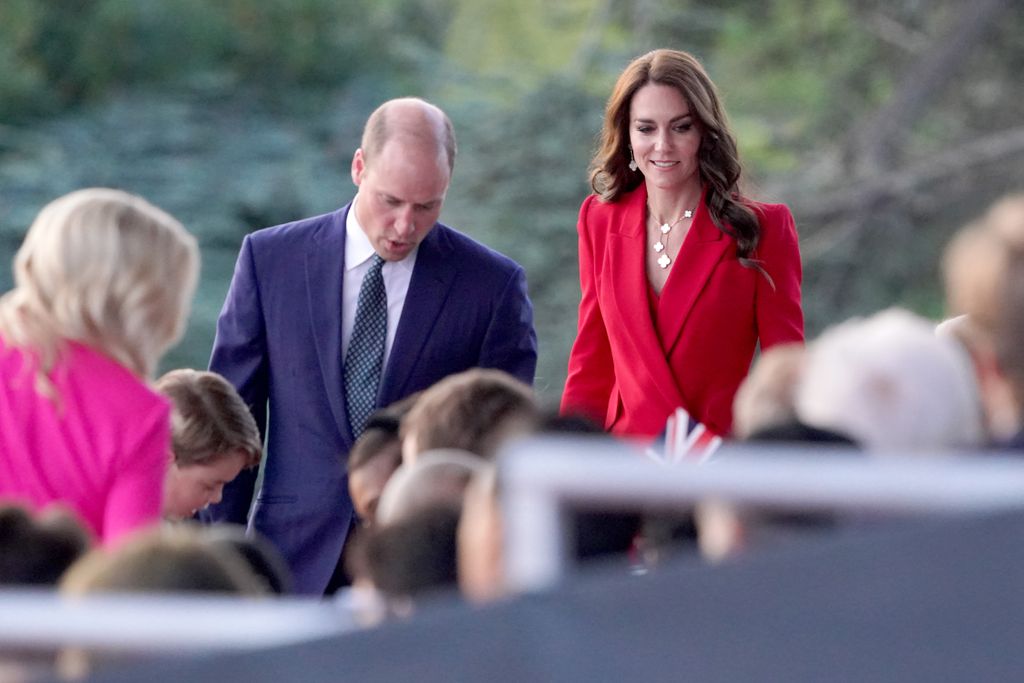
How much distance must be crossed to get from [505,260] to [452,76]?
11.0 metres

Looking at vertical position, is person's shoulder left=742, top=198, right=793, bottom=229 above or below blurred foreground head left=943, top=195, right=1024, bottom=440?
above

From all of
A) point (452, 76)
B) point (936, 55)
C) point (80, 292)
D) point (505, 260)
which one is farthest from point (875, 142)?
point (80, 292)

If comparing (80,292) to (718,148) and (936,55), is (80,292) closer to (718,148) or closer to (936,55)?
(718,148)

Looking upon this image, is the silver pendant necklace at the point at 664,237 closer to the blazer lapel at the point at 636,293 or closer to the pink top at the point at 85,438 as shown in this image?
the blazer lapel at the point at 636,293

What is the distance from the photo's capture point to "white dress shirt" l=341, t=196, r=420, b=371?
4422 millimetres

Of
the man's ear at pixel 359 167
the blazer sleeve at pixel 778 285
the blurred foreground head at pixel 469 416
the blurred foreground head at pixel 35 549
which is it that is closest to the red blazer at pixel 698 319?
the blazer sleeve at pixel 778 285

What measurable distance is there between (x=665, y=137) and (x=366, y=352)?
840 mm

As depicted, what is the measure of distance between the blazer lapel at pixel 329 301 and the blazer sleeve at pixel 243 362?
138 mm

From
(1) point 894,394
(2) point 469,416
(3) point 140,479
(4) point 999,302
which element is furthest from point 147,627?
(4) point 999,302

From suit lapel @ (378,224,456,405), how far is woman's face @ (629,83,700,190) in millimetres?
544

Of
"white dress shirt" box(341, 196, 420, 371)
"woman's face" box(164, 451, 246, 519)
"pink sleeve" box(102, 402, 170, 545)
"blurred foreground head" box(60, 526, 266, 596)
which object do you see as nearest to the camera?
"blurred foreground head" box(60, 526, 266, 596)

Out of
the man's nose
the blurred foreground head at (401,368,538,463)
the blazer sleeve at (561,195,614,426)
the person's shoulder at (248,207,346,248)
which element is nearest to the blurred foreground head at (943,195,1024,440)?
the blurred foreground head at (401,368,538,463)

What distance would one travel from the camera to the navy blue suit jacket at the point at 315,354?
435 centimetres

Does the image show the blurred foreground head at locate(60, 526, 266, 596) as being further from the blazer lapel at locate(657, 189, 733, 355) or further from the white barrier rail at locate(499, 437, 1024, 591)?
the blazer lapel at locate(657, 189, 733, 355)
